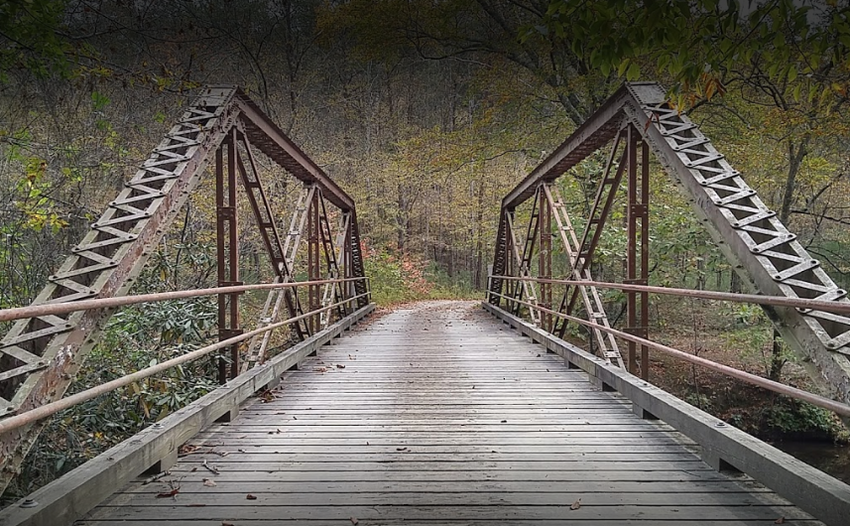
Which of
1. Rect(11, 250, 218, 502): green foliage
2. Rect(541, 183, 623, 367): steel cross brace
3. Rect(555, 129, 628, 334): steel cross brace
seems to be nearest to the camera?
Rect(11, 250, 218, 502): green foliage

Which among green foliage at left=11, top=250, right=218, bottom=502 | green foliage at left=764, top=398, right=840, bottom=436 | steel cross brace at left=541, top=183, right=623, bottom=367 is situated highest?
steel cross brace at left=541, top=183, right=623, bottom=367

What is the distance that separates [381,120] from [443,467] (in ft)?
80.2

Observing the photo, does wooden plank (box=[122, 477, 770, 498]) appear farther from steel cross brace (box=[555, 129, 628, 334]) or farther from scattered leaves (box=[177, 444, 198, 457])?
steel cross brace (box=[555, 129, 628, 334])

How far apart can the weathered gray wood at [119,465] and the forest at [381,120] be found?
3.55 feet

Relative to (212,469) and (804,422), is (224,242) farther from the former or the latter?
(804,422)

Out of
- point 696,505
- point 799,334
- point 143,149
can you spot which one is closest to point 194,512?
point 696,505

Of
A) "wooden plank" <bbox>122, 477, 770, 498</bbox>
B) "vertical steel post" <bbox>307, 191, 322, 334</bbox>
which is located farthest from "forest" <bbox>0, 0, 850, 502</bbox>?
"wooden plank" <bbox>122, 477, 770, 498</bbox>

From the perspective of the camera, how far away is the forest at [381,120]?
10.2 ft

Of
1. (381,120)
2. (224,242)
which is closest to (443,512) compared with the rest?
(224,242)

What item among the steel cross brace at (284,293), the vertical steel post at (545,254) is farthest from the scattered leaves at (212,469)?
the vertical steel post at (545,254)

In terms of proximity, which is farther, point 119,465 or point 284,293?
point 284,293

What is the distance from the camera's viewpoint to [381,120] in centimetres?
2614

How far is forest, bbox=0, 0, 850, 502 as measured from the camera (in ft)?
10.2

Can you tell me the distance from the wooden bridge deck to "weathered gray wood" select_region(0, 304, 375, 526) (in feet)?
0.33
